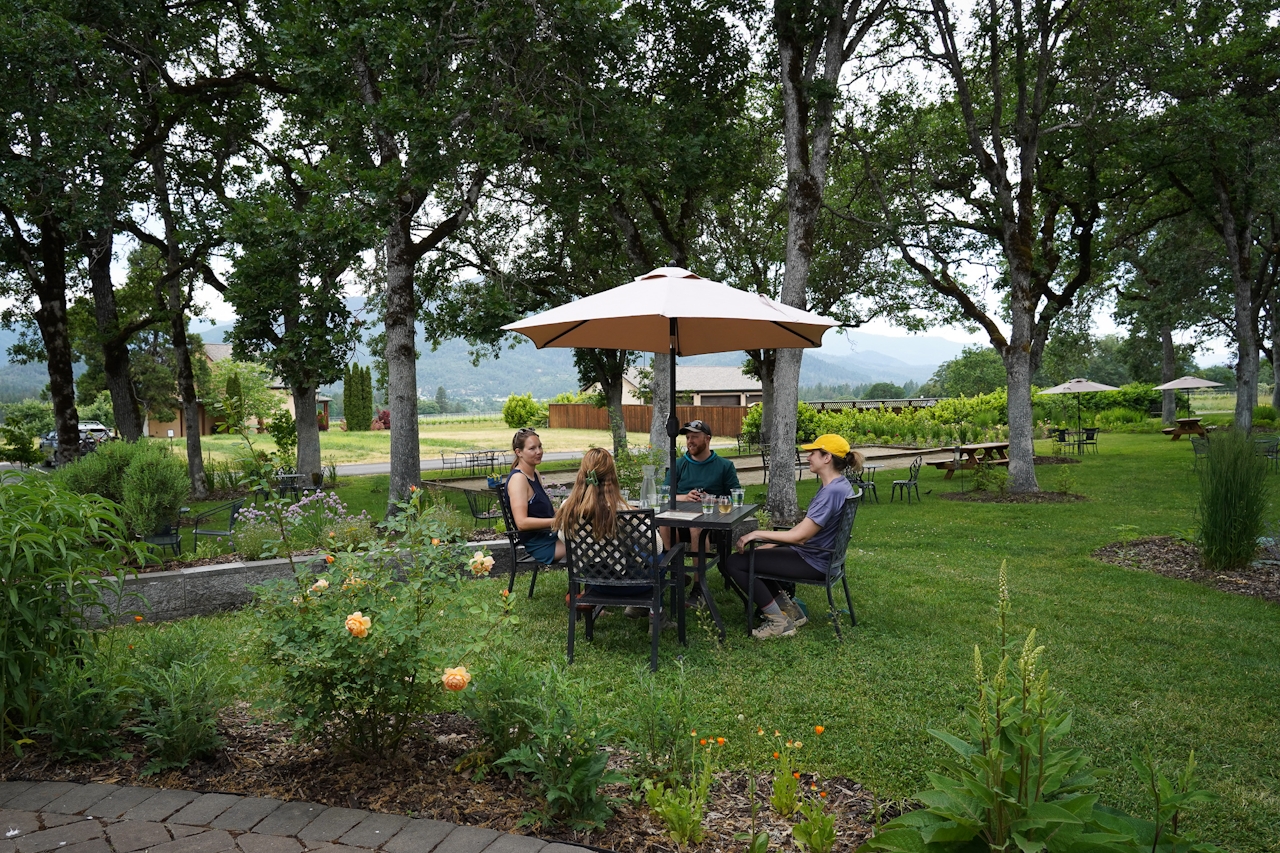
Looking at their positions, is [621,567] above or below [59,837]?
above

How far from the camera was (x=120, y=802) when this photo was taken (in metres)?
2.82

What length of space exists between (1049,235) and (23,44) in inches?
752

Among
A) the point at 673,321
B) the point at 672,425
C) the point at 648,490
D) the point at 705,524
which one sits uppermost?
the point at 673,321

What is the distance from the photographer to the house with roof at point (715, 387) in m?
55.0

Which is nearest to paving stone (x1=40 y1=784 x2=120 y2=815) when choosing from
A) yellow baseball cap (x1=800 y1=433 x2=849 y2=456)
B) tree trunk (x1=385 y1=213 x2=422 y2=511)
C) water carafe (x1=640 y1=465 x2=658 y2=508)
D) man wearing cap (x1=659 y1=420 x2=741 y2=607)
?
water carafe (x1=640 y1=465 x2=658 y2=508)

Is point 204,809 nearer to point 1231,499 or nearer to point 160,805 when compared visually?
point 160,805

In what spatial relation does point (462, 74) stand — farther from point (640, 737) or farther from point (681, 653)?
point (640, 737)

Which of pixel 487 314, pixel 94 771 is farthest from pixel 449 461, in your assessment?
pixel 94 771

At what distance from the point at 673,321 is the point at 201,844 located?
4.81 m

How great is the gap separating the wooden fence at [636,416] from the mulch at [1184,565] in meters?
35.1

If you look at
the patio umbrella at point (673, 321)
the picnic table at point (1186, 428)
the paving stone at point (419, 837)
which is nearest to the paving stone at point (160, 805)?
the paving stone at point (419, 837)

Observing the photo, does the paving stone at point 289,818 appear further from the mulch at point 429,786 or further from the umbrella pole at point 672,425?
the umbrella pole at point 672,425

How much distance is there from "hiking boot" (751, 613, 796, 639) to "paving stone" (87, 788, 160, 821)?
362 centimetres

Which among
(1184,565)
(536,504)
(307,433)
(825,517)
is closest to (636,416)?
(307,433)
